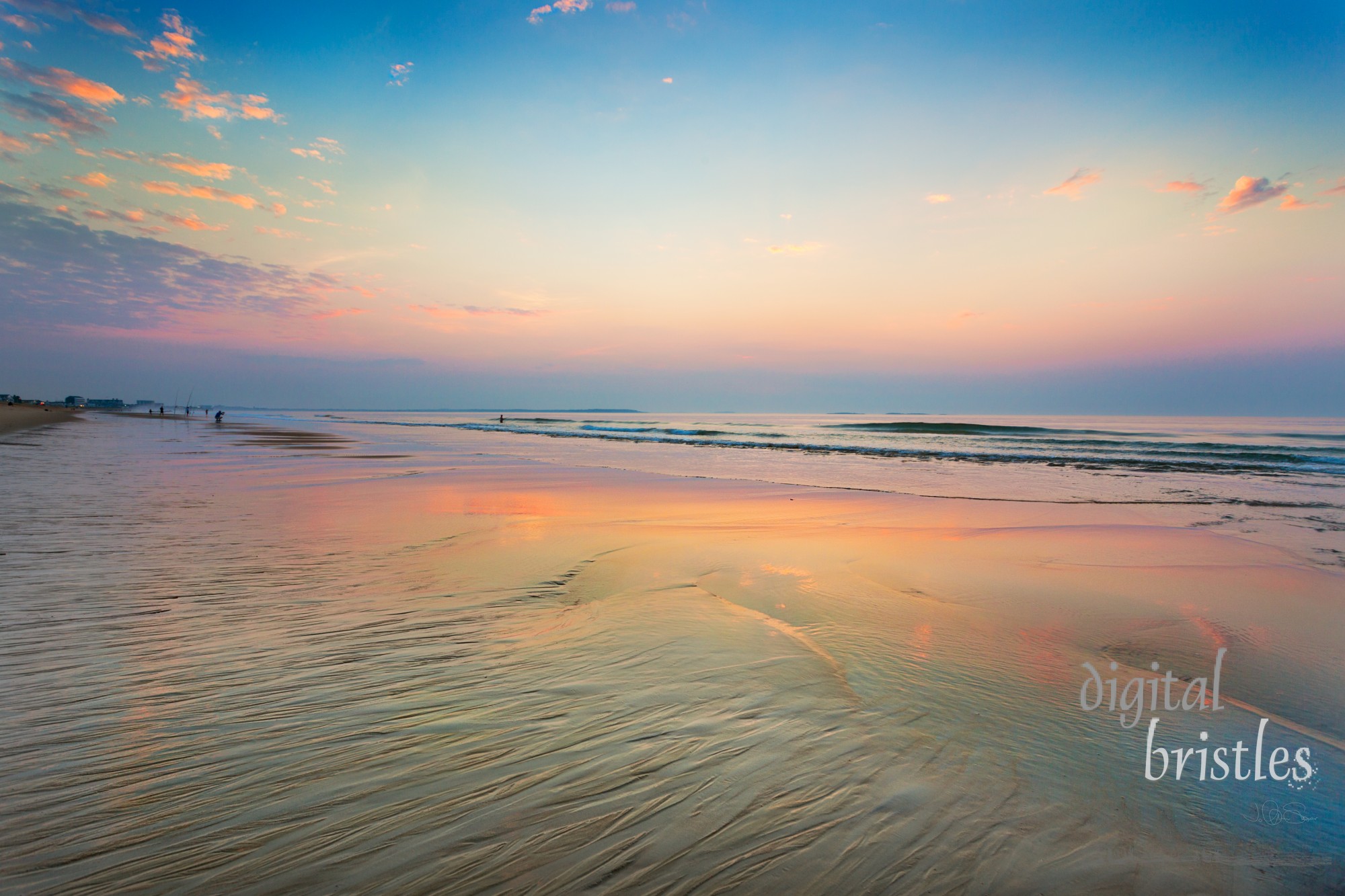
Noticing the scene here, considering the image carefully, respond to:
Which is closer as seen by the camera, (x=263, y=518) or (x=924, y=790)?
(x=924, y=790)

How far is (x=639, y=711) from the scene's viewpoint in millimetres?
3590

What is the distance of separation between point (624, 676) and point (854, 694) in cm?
162

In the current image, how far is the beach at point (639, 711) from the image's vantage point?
2.39 m

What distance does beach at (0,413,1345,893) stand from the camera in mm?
2387

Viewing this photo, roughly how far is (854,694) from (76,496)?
45.6 feet

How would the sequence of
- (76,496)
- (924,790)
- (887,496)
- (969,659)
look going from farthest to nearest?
(887,496) < (76,496) < (969,659) < (924,790)

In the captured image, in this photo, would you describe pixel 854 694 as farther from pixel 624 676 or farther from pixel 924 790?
pixel 624 676

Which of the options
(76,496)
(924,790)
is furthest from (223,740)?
(76,496)

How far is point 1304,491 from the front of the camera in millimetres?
16703

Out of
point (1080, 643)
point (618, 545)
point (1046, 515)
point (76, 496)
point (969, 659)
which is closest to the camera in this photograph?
point (969, 659)
